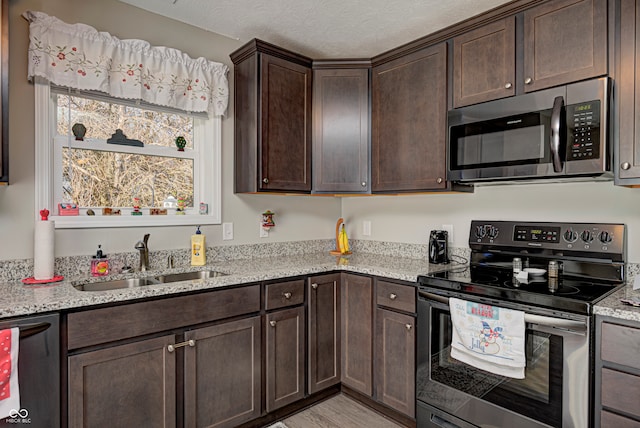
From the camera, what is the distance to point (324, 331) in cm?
242

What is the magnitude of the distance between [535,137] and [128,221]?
7.40 feet

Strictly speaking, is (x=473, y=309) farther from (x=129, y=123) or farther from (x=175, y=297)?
(x=129, y=123)

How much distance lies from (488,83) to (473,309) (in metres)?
1.23

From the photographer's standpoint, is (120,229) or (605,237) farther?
(120,229)

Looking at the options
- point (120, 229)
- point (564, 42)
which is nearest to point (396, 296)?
point (564, 42)

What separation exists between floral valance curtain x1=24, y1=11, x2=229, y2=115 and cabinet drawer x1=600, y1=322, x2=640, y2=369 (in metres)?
2.38

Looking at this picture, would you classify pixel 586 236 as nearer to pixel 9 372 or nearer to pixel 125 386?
pixel 125 386

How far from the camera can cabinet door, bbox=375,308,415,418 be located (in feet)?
6.97

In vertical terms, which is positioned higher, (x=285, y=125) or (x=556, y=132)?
(x=285, y=125)

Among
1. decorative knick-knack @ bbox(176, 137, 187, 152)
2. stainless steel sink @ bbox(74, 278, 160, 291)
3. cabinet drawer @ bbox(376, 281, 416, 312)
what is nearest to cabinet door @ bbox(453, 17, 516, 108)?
cabinet drawer @ bbox(376, 281, 416, 312)

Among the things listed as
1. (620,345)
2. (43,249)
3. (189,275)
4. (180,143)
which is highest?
(180,143)

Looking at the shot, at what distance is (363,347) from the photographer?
94.0 inches

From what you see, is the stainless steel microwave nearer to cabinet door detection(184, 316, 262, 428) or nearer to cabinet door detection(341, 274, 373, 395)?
cabinet door detection(341, 274, 373, 395)

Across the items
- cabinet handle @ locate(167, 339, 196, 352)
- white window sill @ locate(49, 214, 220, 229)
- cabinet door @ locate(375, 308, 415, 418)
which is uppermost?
white window sill @ locate(49, 214, 220, 229)
